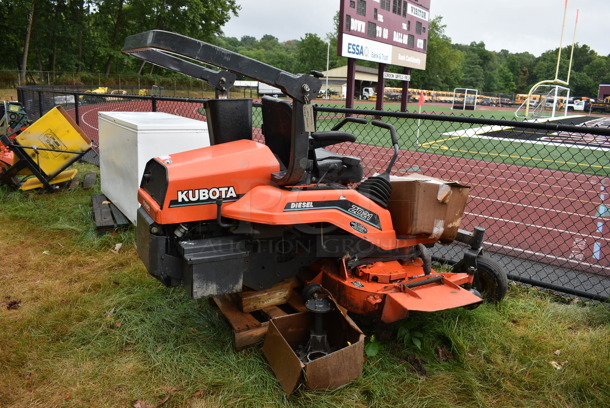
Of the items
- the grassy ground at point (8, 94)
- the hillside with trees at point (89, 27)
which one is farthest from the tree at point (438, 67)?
the grassy ground at point (8, 94)

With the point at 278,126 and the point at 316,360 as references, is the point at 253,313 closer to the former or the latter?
the point at 316,360

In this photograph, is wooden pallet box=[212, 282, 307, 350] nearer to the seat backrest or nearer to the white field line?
the seat backrest

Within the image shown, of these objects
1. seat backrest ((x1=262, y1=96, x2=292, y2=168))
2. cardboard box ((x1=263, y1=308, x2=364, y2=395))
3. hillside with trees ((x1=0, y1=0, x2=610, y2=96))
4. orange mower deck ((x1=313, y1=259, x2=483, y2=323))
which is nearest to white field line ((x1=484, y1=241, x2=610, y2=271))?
orange mower deck ((x1=313, y1=259, x2=483, y2=323))

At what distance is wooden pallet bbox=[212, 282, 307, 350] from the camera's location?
2.91m

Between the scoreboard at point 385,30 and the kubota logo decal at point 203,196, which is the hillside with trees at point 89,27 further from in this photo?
the kubota logo decal at point 203,196

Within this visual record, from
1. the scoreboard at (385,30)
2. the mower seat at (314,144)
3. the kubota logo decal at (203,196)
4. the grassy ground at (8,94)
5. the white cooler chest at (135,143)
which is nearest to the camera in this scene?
the kubota logo decal at (203,196)

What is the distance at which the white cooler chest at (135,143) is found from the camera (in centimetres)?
443

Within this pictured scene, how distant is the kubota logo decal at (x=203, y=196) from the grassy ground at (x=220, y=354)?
1.01 meters

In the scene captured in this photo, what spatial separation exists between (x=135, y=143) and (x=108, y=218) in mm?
1108

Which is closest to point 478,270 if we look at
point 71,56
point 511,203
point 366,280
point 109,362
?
point 366,280

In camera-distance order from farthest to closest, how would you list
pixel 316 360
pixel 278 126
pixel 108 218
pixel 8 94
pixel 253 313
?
pixel 8 94
pixel 108 218
pixel 253 313
pixel 278 126
pixel 316 360

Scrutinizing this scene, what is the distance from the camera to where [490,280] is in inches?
143

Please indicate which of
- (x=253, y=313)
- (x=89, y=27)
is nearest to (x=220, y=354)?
(x=253, y=313)

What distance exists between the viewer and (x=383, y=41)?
61.6 feet
